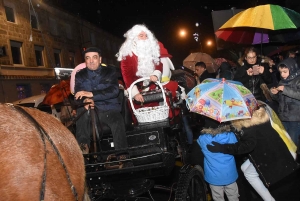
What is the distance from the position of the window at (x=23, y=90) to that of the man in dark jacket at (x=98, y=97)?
18.3 meters

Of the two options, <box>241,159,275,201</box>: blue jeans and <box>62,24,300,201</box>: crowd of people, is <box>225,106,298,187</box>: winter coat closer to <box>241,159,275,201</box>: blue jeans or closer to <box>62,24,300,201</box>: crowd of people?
<box>62,24,300,201</box>: crowd of people

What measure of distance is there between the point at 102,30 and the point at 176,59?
33.8 feet

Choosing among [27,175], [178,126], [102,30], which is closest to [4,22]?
[102,30]

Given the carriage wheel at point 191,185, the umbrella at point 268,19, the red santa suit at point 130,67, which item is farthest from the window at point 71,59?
the carriage wheel at point 191,185

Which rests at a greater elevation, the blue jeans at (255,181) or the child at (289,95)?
the child at (289,95)

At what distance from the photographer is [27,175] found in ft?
6.26

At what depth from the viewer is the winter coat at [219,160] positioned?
3.34m

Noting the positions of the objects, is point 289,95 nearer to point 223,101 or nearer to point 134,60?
point 223,101

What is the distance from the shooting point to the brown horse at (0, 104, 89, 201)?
1.87 meters

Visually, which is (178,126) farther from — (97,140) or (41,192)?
(41,192)

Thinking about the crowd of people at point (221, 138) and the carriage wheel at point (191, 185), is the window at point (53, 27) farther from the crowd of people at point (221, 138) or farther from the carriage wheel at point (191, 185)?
the carriage wheel at point (191, 185)

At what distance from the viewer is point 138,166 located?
2.92 metres

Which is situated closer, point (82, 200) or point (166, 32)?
point (82, 200)

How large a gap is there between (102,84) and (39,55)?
2200 cm
